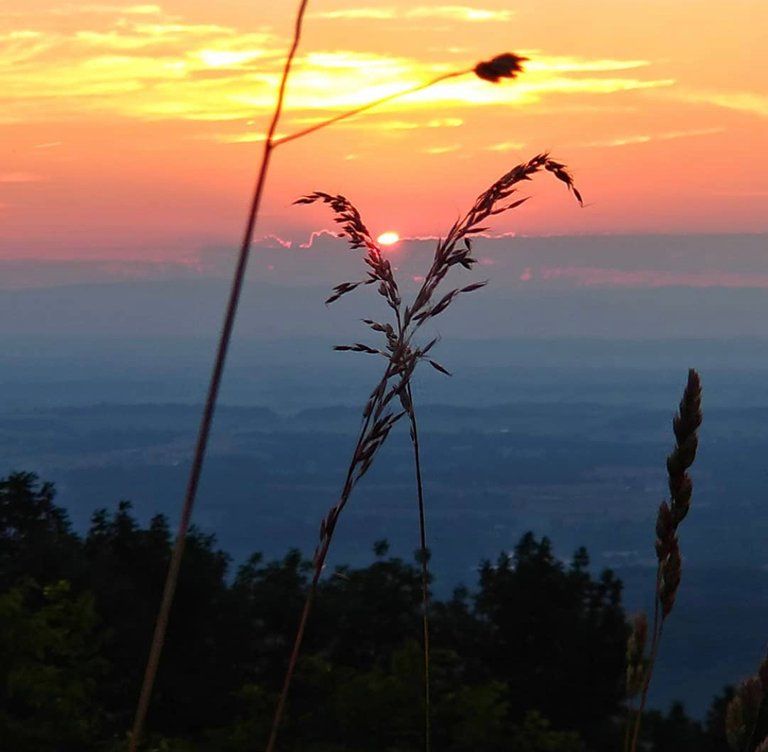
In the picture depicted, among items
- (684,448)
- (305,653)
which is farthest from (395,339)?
(305,653)

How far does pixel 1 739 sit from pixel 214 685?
3.24 metres

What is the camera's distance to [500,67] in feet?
3.93

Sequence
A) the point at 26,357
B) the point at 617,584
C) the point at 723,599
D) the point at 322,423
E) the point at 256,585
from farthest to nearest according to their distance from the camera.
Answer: the point at 26,357
the point at 322,423
the point at 723,599
the point at 617,584
the point at 256,585

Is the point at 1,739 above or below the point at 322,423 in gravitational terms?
below

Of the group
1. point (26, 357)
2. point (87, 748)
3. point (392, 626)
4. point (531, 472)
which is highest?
point (26, 357)

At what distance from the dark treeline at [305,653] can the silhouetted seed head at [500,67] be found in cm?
488

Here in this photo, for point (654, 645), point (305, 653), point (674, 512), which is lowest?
point (305, 653)

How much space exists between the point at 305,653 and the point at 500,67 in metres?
7.36

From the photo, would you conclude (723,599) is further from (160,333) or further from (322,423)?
(160,333)

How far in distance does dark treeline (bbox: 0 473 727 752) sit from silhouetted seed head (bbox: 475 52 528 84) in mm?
4877

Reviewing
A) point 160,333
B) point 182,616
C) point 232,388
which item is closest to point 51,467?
point 232,388

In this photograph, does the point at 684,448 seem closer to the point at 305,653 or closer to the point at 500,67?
the point at 500,67

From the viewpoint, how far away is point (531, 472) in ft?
212

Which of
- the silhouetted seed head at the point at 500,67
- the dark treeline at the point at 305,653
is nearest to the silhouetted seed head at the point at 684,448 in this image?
the silhouetted seed head at the point at 500,67
